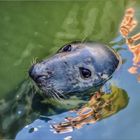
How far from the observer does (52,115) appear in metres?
3.22

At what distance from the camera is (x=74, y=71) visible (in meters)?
3.34

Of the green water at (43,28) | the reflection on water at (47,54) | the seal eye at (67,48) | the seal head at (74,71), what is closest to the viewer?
the reflection on water at (47,54)

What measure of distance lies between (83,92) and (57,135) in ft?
1.49

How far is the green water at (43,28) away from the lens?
3807 millimetres

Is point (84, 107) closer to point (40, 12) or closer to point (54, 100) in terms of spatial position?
point (54, 100)

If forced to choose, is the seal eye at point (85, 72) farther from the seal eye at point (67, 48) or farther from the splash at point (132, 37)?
the splash at point (132, 37)

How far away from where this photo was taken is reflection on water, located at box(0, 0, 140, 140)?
122 inches

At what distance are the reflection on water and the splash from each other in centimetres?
5

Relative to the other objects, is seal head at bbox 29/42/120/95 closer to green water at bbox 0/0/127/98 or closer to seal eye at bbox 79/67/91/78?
seal eye at bbox 79/67/91/78

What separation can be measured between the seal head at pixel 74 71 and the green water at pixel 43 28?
390 millimetres

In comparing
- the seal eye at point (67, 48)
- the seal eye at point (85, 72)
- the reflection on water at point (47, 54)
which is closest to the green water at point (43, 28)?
the reflection on water at point (47, 54)

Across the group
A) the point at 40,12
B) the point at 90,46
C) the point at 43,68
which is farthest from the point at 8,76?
the point at 40,12

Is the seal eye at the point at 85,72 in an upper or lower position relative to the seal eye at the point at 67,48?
lower

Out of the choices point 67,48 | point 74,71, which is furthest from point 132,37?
point 74,71
